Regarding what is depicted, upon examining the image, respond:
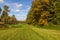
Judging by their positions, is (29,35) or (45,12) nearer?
(29,35)

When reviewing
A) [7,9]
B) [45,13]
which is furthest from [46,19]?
[7,9]

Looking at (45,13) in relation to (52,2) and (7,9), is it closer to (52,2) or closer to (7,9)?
(52,2)

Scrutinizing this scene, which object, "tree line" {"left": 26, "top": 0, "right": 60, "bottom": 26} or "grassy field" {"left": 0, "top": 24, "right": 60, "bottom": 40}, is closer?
"grassy field" {"left": 0, "top": 24, "right": 60, "bottom": 40}

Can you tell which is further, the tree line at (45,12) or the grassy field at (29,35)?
the tree line at (45,12)

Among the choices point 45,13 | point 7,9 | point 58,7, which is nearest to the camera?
point 58,7

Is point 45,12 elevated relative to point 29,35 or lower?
elevated

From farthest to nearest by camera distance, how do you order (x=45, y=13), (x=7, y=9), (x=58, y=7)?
(x=7, y=9), (x=45, y=13), (x=58, y=7)

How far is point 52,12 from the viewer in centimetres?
5544

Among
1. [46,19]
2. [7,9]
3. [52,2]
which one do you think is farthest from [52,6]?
[7,9]

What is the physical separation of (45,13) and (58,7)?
541 centimetres

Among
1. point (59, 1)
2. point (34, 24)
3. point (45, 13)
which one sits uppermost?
point (59, 1)

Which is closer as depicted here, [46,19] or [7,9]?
[46,19]

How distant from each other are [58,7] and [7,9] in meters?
70.4

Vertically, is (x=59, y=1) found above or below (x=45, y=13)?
above
